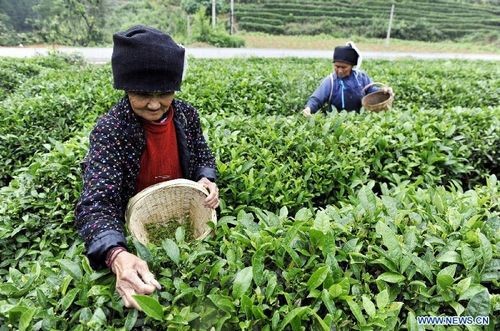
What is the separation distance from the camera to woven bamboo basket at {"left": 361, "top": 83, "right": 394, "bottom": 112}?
394cm

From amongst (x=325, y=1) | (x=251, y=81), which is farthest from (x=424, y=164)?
(x=325, y=1)

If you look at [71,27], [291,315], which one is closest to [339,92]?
[291,315]

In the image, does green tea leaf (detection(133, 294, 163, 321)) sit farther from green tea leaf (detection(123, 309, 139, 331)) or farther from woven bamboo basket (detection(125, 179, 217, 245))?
woven bamboo basket (detection(125, 179, 217, 245))

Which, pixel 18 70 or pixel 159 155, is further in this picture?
pixel 18 70

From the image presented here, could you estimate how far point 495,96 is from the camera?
538 cm

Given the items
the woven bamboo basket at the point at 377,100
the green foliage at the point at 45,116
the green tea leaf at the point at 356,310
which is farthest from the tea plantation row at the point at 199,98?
the green tea leaf at the point at 356,310

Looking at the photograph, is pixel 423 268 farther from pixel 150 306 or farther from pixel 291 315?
pixel 150 306

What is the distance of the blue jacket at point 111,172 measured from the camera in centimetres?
140

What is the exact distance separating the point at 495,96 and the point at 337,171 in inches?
158

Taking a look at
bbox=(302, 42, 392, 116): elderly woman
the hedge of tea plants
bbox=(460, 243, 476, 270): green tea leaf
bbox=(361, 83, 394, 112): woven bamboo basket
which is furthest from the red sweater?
bbox=(361, 83, 394, 112): woven bamboo basket

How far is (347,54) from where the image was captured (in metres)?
4.03

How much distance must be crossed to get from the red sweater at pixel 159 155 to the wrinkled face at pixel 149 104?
0.06 m

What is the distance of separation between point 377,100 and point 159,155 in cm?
316

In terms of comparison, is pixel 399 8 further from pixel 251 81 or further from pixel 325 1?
pixel 251 81
